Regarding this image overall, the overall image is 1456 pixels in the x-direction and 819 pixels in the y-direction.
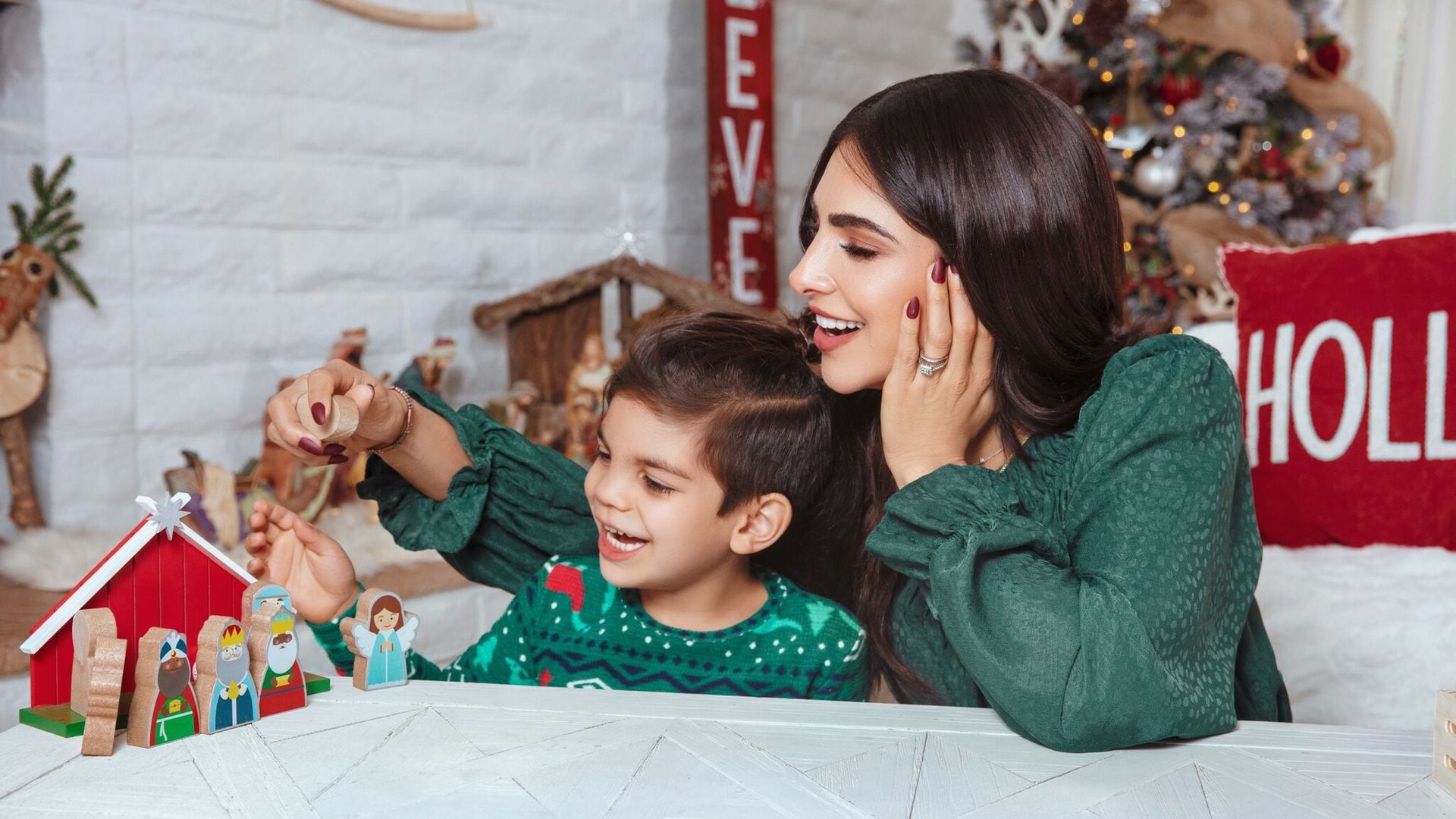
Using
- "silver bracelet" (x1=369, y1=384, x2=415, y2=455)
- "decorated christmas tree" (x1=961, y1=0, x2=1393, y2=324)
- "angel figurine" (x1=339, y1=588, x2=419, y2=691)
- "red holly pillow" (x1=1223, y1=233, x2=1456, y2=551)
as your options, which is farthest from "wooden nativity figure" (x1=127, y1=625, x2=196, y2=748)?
"decorated christmas tree" (x1=961, y1=0, x2=1393, y2=324)

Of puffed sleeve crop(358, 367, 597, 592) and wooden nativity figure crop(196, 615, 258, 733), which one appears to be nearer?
wooden nativity figure crop(196, 615, 258, 733)

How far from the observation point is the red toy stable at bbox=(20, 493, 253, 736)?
72 centimetres

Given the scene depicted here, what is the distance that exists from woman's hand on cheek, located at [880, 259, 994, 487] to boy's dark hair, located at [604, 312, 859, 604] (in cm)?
21

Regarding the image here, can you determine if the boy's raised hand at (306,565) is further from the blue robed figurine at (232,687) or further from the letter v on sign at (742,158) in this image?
the letter v on sign at (742,158)

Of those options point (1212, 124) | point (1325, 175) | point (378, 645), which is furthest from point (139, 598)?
point (1325, 175)

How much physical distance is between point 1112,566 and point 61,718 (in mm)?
685

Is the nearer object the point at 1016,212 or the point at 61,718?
the point at 61,718

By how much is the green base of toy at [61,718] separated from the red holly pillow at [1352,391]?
1236 millimetres

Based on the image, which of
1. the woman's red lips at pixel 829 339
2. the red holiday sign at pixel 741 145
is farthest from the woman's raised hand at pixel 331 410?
the red holiday sign at pixel 741 145

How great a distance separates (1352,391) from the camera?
1352 mm

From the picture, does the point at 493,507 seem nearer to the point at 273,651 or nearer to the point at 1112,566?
the point at 273,651

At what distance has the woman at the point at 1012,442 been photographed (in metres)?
0.78

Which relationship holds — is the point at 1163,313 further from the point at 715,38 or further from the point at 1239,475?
the point at 1239,475

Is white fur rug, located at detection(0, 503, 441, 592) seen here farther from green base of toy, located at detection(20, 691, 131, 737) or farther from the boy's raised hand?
green base of toy, located at detection(20, 691, 131, 737)
